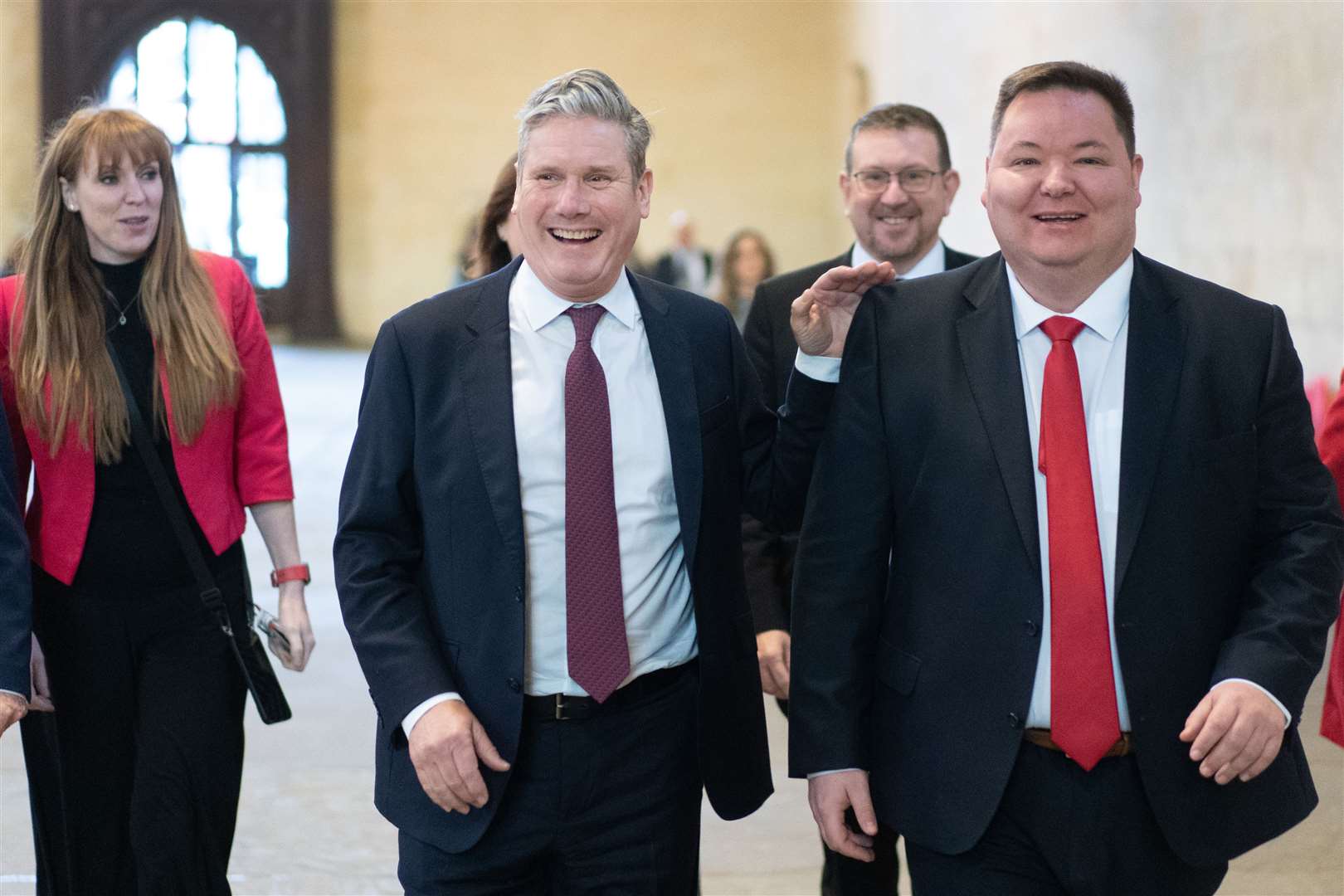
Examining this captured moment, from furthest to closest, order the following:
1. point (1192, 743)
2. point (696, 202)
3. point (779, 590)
→ 1. point (696, 202)
2. point (779, 590)
3. point (1192, 743)

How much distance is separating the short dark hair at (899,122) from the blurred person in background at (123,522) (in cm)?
149

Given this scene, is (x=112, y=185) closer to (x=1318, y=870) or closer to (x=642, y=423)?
(x=642, y=423)

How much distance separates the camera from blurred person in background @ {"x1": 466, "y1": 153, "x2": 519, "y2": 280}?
12.2 feet

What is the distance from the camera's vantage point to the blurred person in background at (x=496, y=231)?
371 cm

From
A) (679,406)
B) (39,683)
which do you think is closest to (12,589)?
(39,683)

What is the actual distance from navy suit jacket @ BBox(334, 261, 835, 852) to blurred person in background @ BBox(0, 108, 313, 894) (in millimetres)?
832

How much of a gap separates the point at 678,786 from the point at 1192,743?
73cm

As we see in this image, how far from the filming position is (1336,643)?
2672 mm

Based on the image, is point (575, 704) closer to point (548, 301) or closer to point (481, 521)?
point (481, 521)

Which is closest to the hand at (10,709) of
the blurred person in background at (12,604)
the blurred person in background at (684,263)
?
the blurred person in background at (12,604)

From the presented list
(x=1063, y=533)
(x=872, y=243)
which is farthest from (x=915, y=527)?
(x=872, y=243)

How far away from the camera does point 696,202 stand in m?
20.9

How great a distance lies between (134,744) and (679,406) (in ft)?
4.60

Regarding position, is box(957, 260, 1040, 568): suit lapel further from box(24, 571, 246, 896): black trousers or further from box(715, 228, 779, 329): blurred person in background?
box(715, 228, 779, 329): blurred person in background
